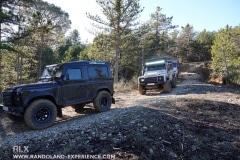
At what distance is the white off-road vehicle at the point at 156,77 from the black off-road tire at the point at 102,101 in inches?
292

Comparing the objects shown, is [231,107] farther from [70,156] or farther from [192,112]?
[70,156]

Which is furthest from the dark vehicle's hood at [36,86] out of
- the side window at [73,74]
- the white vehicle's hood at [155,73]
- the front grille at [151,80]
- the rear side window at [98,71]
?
the white vehicle's hood at [155,73]

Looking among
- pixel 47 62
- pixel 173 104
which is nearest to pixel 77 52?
→ pixel 47 62

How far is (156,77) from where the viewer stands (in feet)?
57.3

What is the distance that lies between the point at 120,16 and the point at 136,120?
705 inches

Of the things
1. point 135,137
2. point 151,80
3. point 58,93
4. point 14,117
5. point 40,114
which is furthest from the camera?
point 151,80

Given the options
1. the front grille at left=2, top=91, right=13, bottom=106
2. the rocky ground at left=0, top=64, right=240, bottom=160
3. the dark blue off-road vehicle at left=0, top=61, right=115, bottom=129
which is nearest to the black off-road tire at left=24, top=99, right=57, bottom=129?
the dark blue off-road vehicle at left=0, top=61, right=115, bottom=129

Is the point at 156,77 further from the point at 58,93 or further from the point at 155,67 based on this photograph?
the point at 58,93

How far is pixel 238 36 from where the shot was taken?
151ft

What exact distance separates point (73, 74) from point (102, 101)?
183 cm

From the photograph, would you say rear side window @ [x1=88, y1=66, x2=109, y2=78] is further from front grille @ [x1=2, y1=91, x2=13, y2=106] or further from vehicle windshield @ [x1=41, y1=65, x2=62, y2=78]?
front grille @ [x1=2, y1=91, x2=13, y2=106]

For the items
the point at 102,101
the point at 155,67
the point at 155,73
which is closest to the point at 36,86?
the point at 102,101

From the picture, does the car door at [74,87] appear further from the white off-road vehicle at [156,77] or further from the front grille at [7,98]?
the white off-road vehicle at [156,77]

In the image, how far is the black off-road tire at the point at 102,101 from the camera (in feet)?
33.1
